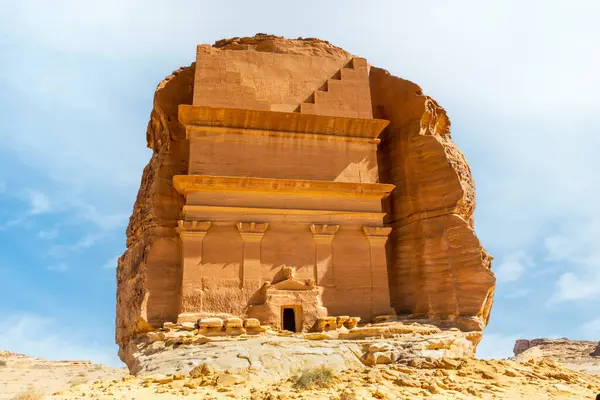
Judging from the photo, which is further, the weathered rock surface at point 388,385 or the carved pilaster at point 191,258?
the carved pilaster at point 191,258

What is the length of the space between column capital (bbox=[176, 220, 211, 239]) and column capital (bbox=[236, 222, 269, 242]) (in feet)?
3.17

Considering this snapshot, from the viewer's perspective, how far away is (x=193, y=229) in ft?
52.1

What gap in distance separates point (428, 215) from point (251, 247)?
5.95 meters

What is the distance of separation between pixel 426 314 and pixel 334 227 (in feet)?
12.6

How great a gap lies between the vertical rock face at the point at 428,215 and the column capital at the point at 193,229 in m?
6.48

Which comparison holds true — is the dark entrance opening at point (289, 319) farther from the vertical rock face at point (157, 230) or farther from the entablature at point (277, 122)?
the entablature at point (277, 122)

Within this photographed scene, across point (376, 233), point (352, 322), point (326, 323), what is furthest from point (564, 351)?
point (326, 323)

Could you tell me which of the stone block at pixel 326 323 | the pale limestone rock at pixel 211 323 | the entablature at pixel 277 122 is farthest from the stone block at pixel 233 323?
the entablature at pixel 277 122

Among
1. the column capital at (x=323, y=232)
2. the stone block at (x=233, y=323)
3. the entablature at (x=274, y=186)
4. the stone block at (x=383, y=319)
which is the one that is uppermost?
the entablature at (x=274, y=186)

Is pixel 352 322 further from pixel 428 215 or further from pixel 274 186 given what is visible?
pixel 428 215

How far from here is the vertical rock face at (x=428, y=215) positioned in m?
16.8

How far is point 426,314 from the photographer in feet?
55.8

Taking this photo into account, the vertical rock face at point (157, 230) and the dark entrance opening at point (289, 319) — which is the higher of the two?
the vertical rock face at point (157, 230)

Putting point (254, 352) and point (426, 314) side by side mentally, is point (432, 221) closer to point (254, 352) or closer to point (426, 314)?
point (426, 314)
